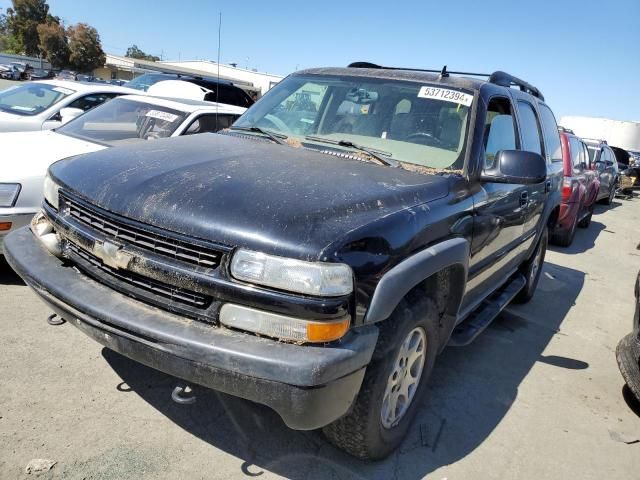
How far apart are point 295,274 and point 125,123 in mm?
4326

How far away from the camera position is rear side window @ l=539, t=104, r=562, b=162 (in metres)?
4.87

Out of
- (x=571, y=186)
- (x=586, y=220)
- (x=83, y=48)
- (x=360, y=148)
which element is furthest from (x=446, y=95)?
(x=83, y=48)

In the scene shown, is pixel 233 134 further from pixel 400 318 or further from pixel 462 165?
pixel 400 318

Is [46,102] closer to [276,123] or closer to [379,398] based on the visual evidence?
[276,123]

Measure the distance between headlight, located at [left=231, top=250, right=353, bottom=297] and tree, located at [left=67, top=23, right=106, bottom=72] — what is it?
193 feet

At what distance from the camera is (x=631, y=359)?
3.60 metres

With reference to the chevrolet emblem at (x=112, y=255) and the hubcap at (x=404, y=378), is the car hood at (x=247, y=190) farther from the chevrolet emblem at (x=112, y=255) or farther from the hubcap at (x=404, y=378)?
the hubcap at (x=404, y=378)

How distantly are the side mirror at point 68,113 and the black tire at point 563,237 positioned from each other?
7283 mm

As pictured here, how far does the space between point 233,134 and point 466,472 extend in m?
2.53

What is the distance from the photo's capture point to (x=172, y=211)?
7.27ft

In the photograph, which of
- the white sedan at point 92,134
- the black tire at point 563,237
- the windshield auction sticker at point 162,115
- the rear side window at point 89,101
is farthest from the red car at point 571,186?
the rear side window at point 89,101

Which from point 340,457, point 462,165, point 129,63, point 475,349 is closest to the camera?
point 340,457

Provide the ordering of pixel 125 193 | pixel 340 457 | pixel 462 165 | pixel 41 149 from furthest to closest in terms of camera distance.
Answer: pixel 41 149, pixel 462 165, pixel 340 457, pixel 125 193

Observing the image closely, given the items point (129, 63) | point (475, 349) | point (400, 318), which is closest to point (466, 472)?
point (400, 318)
